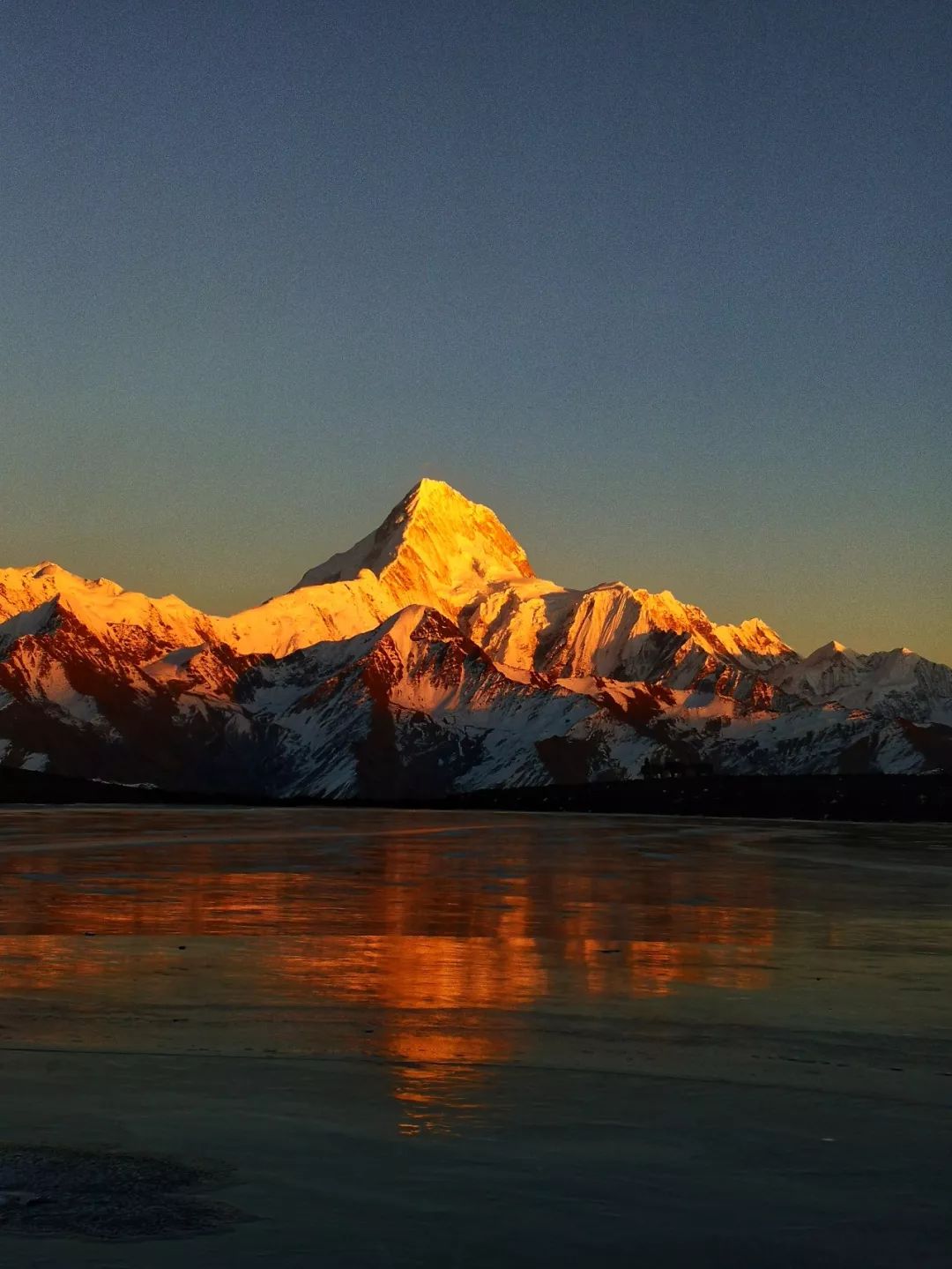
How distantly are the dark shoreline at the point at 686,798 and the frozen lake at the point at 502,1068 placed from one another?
73623 mm

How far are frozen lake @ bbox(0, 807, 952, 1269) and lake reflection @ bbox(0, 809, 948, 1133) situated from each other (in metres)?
0.10

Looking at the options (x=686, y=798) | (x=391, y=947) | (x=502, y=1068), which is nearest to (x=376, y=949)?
(x=391, y=947)

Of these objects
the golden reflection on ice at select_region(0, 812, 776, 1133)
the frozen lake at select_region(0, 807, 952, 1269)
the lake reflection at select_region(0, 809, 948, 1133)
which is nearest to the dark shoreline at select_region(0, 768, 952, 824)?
the lake reflection at select_region(0, 809, 948, 1133)

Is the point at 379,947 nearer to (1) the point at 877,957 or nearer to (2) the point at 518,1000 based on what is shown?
(2) the point at 518,1000

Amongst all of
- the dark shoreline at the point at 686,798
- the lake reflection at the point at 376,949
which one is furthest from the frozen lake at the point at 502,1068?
the dark shoreline at the point at 686,798

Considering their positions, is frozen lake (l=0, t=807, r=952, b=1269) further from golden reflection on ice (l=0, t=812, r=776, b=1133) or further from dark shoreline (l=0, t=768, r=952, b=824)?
dark shoreline (l=0, t=768, r=952, b=824)

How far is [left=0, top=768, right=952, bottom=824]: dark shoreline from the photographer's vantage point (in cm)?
11075

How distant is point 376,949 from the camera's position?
27.5 m

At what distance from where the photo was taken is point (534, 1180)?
12.9m

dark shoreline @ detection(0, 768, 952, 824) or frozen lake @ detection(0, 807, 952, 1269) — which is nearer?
frozen lake @ detection(0, 807, 952, 1269)

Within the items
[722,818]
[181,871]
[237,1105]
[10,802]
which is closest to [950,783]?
[722,818]

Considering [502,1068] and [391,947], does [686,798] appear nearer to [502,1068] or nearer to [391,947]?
[391,947]

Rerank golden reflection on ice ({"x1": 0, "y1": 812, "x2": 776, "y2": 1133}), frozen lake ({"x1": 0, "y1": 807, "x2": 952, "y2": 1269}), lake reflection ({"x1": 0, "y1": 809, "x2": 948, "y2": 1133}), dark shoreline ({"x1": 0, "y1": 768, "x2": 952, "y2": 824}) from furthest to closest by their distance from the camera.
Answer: dark shoreline ({"x1": 0, "y1": 768, "x2": 952, "y2": 824}) → golden reflection on ice ({"x1": 0, "y1": 812, "x2": 776, "y2": 1133}) → lake reflection ({"x1": 0, "y1": 809, "x2": 948, "y2": 1133}) → frozen lake ({"x1": 0, "y1": 807, "x2": 952, "y2": 1269})

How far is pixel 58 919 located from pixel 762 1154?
20.4 metres
